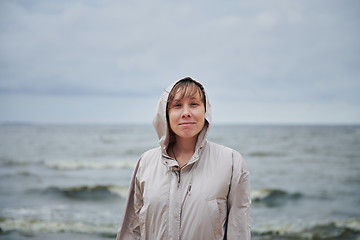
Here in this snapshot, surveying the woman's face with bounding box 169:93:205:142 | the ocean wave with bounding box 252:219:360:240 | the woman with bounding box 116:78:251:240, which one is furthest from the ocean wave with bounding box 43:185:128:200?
the woman's face with bounding box 169:93:205:142

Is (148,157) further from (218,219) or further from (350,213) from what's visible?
(350,213)

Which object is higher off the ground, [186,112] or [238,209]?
[186,112]

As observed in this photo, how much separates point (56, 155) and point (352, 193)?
19.1 m

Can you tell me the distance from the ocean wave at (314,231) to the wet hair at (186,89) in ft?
18.0

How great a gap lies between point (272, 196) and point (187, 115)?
993cm

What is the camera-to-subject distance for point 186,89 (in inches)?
87.4

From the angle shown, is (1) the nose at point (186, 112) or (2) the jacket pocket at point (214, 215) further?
(1) the nose at point (186, 112)

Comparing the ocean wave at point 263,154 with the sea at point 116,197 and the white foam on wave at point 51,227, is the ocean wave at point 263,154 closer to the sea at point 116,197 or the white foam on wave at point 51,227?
the sea at point 116,197

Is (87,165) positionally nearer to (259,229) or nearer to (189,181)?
(259,229)

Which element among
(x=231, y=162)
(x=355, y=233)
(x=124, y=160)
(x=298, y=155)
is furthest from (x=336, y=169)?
(x=231, y=162)

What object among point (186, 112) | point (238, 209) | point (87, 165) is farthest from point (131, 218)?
point (87, 165)

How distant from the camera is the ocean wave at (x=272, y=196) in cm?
1041

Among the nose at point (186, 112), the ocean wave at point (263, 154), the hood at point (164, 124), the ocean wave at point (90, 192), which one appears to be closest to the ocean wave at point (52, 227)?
the ocean wave at point (90, 192)

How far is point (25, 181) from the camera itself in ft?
44.1
